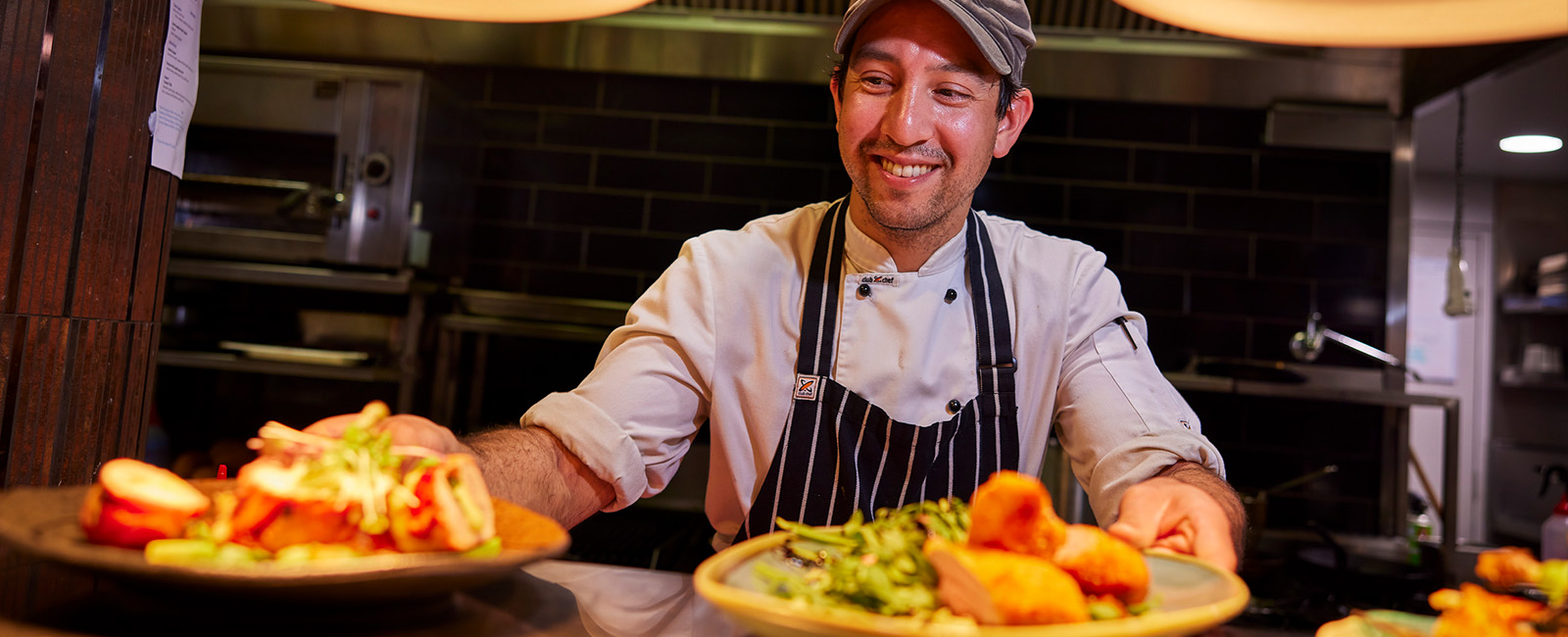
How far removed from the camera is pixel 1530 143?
5.14 metres

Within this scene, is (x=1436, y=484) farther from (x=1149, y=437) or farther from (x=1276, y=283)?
(x=1149, y=437)

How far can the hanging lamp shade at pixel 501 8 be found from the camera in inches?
43.8

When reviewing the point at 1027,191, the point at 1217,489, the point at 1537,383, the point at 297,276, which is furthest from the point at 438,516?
the point at 1537,383

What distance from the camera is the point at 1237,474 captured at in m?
3.63

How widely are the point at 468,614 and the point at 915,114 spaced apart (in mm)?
979

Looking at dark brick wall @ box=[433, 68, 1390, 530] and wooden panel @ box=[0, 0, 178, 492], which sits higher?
dark brick wall @ box=[433, 68, 1390, 530]

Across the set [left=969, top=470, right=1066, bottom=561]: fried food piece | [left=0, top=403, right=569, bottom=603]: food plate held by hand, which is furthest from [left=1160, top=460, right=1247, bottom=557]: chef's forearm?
[left=0, top=403, right=569, bottom=603]: food plate held by hand

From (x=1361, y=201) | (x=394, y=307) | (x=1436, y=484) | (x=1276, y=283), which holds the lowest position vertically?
(x=1436, y=484)

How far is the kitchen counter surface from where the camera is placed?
0.64 metres

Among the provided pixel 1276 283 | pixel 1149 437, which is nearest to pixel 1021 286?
pixel 1149 437

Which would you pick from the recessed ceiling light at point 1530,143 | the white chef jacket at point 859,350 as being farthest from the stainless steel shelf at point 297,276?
the recessed ceiling light at point 1530,143

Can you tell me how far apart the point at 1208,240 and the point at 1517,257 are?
4.11 metres

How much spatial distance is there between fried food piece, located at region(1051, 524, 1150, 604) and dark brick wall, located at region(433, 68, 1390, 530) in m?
3.13

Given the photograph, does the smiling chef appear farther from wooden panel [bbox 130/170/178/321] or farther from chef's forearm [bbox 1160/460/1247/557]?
wooden panel [bbox 130/170/178/321]
